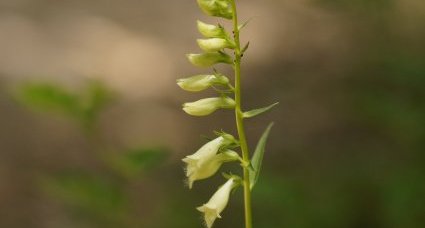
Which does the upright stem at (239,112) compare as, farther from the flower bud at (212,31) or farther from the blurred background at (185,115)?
the blurred background at (185,115)

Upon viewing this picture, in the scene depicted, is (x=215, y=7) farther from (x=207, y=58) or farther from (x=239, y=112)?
(x=239, y=112)

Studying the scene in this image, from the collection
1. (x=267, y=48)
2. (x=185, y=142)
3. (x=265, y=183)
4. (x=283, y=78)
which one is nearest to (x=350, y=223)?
(x=265, y=183)

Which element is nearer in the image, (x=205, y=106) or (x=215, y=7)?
(x=215, y=7)

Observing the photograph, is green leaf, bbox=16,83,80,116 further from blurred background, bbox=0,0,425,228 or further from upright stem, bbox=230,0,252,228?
upright stem, bbox=230,0,252,228

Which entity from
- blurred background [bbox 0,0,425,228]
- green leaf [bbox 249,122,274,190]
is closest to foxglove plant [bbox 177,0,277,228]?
green leaf [bbox 249,122,274,190]

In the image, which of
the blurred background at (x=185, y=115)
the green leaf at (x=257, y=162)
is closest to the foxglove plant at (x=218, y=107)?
the green leaf at (x=257, y=162)

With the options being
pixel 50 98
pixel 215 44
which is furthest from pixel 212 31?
pixel 50 98
